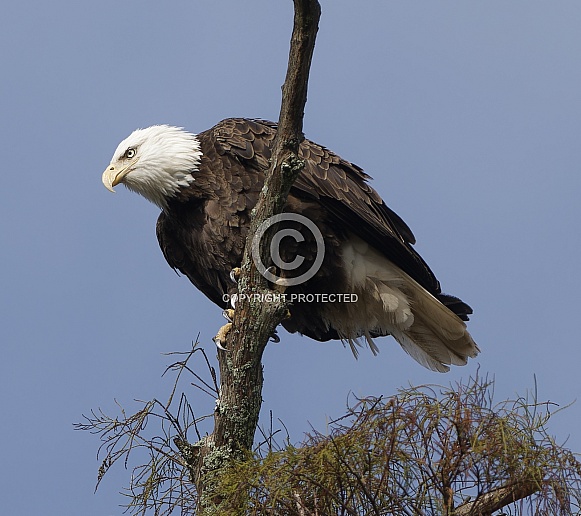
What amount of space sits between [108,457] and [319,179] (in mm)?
2091

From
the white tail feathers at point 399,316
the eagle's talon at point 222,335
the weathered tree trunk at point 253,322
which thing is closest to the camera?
the weathered tree trunk at point 253,322

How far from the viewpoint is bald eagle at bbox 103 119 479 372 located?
550 cm

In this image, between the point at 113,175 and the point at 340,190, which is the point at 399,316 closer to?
the point at 340,190

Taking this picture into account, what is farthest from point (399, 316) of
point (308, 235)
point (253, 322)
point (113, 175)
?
point (113, 175)

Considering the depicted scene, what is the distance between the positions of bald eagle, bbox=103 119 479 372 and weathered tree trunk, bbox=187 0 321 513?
622mm

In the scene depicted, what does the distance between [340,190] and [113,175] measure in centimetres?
145

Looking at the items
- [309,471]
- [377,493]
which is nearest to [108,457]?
[309,471]

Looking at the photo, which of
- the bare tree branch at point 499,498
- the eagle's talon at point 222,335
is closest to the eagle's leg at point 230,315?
the eagle's talon at point 222,335

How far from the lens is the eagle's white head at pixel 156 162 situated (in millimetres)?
5707

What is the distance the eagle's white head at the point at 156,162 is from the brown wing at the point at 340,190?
0.22 meters

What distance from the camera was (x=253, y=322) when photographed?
459 centimetres

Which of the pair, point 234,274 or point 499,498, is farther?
point 234,274

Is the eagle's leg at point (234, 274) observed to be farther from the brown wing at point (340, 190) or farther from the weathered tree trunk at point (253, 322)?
the brown wing at point (340, 190)

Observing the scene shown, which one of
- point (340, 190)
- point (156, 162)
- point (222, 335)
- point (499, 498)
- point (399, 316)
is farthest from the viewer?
point (399, 316)
